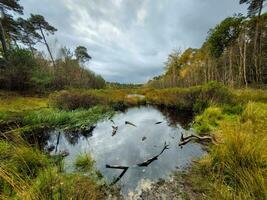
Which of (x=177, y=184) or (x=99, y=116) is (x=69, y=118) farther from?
(x=177, y=184)

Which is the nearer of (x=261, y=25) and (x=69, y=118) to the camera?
(x=69, y=118)

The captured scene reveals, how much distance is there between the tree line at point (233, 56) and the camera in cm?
A: 1884

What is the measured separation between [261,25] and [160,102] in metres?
15.1

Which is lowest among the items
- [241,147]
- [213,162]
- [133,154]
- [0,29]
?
[133,154]

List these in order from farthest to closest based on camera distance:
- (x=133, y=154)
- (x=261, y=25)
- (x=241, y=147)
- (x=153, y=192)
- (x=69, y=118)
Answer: (x=261, y=25)
(x=69, y=118)
(x=133, y=154)
(x=153, y=192)
(x=241, y=147)

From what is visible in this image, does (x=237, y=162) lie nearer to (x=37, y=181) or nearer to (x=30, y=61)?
(x=37, y=181)

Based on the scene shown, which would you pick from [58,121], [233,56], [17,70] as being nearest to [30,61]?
[17,70]

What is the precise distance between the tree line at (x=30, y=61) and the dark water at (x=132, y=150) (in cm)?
1196

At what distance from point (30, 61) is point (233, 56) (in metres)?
24.6

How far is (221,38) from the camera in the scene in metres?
26.4

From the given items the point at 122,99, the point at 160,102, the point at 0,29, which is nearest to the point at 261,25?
the point at 160,102

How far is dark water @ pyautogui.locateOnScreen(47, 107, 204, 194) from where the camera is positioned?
3.89 m

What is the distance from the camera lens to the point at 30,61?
52.7 feet

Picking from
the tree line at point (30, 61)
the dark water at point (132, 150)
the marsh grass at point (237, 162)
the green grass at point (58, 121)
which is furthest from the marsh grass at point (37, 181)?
the tree line at point (30, 61)
